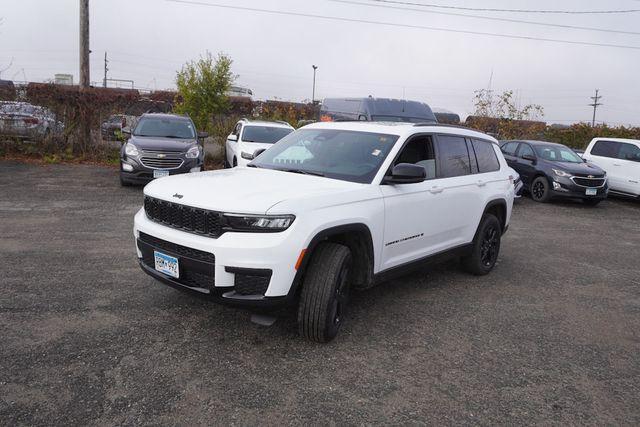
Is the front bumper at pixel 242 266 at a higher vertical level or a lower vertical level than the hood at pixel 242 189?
lower

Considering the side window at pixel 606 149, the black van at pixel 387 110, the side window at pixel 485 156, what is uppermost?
the black van at pixel 387 110

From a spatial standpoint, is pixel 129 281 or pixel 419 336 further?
pixel 129 281

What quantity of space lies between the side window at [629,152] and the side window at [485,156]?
9482 millimetres

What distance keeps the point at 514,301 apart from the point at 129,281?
3.89 meters

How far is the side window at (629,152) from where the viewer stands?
523 inches

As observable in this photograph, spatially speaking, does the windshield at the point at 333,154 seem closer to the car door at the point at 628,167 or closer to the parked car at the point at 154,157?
the parked car at the point at 154,157

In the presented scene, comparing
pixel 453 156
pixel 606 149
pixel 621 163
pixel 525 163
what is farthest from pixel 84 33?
pixel 621 163

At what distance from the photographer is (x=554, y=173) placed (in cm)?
1242

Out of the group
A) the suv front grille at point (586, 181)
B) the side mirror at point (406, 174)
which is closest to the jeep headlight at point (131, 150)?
the side mirror at point (406, 174)

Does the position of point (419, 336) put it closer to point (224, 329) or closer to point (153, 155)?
point (224, 329)

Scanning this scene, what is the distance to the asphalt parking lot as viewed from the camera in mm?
2988

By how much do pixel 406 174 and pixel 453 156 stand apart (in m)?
1.39

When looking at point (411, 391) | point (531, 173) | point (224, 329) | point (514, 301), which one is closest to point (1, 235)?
point (224, 329)

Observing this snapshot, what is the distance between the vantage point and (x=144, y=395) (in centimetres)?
302
